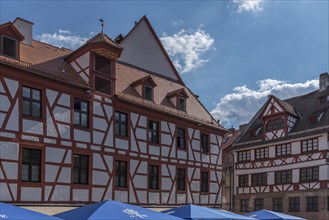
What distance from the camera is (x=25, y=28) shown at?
67.6 ft

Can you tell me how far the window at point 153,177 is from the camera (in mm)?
23266

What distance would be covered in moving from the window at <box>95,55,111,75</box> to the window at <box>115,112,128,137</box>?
2074 millimetres

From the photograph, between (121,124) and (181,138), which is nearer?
(121,124)

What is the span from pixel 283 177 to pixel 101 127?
22.9 meters

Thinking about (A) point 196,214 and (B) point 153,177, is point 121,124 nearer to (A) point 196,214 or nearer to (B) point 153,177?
(B) point 153,177

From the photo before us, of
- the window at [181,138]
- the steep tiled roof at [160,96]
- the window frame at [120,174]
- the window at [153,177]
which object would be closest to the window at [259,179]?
the steep tiled roof at [160,96]

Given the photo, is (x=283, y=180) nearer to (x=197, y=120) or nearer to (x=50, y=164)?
(x=197, y=120)

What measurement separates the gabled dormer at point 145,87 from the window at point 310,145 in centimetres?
1787

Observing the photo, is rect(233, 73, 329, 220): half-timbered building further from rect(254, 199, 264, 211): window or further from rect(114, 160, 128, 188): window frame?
rect(114, 160, 128, 188): window frame

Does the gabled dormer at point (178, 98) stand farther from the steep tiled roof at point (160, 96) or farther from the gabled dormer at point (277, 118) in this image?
the gabled dormer at point (277, 118)

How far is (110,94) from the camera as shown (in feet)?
69.9

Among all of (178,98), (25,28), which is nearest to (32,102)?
(25,28)

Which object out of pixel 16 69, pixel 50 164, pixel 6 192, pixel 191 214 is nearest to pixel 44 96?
pixel 16 69

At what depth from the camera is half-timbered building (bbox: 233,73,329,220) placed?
36.0 m
